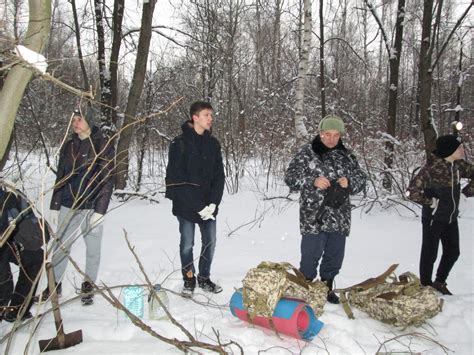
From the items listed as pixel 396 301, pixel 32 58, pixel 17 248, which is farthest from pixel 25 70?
pixel 396 301

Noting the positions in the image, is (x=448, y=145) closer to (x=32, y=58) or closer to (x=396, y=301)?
(x=396, y=301)

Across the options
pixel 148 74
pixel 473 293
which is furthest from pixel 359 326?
pixel 148 74

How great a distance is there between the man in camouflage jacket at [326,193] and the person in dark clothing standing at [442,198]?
704 millimetres

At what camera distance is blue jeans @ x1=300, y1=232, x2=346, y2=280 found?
330 cm

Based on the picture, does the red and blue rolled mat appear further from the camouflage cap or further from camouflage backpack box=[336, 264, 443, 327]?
the camouflage cap

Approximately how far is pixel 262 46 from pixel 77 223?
44.3ft

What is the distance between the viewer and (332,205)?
3.21 m

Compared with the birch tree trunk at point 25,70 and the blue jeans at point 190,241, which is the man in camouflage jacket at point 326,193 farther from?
the birch tree trunk at point 25,70

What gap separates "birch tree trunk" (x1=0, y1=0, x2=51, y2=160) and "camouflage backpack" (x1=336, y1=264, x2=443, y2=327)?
2.63 m

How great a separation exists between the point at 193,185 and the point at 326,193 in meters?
1.19

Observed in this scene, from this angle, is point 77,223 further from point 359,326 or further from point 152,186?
point 152,186

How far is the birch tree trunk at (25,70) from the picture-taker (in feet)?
4.45

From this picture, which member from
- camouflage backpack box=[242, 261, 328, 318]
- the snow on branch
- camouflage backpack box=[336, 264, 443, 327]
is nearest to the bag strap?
camouflage backpack box=[336, 264, 443, 327]

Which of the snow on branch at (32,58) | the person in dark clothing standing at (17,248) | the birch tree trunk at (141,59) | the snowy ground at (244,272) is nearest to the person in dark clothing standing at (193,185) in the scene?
the snowy ground at (244,272)
